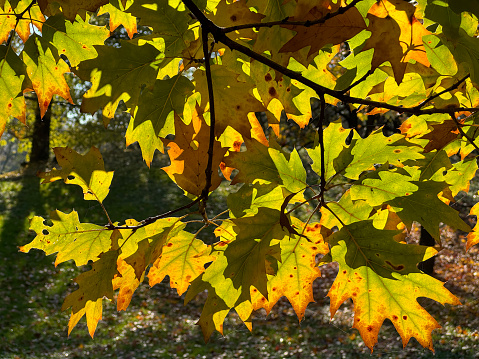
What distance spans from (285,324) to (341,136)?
7.87m

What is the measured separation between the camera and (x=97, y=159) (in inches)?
68.5

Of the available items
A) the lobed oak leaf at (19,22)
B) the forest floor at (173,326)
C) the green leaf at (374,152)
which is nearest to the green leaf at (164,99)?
the green leaf at (374,152)

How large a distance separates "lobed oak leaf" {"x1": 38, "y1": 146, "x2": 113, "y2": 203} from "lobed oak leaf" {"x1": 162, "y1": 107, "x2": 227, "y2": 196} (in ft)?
1.03

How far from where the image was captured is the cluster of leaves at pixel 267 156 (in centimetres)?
138

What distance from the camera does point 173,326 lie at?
8898mm

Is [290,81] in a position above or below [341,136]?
above

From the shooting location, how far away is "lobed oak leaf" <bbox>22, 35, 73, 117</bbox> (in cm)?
191

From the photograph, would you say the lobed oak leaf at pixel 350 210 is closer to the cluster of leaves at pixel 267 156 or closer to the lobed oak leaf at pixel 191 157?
the cluster of leaves at pixel 267 156

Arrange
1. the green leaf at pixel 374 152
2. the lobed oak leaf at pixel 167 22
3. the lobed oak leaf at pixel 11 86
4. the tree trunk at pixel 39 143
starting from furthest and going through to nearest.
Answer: the tree trunk at pixel 39 143 → the lobed oak leaf at pixel 11 86 → the green leaf at pixel 374 152 → the lobed oak leaf at pixel 167 22

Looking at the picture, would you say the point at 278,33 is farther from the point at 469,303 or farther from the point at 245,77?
the point at 469,303

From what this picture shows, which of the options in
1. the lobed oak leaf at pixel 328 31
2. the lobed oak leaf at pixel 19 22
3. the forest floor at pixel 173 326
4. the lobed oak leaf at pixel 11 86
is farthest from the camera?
the forest floor at pixel 173 326

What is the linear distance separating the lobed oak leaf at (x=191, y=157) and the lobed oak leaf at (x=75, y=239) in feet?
1.23

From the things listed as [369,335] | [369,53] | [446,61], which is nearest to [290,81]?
[369,53]

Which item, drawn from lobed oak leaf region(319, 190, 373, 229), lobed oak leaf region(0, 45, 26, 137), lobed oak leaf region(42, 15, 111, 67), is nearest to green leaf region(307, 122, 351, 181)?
lobed oak leaf region(319, 190, 373, 229)
